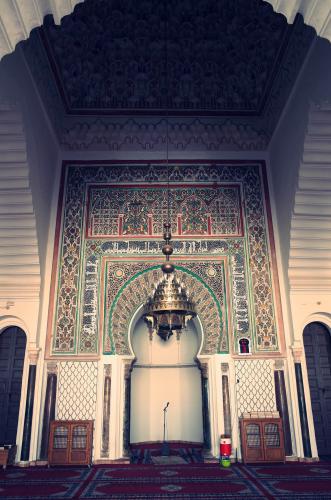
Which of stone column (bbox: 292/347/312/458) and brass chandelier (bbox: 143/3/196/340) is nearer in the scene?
brass chandelier (bbox: 143/3/196/340)

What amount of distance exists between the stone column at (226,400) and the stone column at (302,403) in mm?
683

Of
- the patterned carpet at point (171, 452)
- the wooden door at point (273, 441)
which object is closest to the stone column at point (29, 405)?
the patterned carpet at point (171, 452)

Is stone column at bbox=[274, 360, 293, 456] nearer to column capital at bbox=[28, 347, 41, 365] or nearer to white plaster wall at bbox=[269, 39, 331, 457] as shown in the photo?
white plaster wall at bbox=[269, 39, 331, 457]

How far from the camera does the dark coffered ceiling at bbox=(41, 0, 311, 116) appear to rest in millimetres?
3873

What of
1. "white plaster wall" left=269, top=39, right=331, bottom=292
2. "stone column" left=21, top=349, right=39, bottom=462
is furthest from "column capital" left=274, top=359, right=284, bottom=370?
"stone column" left=21, top=349, right=39, bottom=462

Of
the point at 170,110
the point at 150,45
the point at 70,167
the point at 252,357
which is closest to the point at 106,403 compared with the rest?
the point at 252,357

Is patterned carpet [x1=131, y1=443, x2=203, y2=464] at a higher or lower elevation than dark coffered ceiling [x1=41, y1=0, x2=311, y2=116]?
lower

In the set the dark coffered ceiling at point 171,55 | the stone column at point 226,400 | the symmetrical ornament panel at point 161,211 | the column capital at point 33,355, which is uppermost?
the dark coffered ceiling at point 171,55

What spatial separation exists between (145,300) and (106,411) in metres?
1.15

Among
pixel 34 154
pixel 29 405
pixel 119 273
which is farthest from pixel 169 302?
pixel 34 154

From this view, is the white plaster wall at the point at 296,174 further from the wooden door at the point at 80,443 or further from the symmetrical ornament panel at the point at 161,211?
the wooden door at the point at 80,443

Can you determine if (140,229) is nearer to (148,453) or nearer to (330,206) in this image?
(330,206)

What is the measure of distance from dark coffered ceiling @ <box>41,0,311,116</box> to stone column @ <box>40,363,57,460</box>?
284 centimetres

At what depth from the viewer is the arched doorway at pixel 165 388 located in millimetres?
5223
